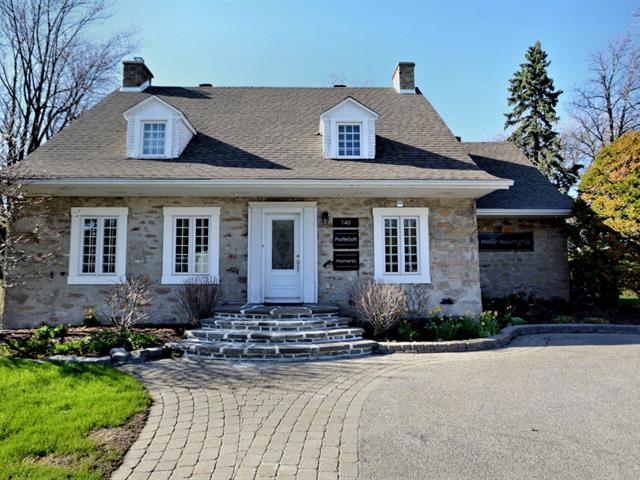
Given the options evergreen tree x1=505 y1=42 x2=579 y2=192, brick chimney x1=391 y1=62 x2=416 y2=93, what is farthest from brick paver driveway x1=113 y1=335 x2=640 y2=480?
evergreen tree x1=505 y1=42 x2=579 y2=192

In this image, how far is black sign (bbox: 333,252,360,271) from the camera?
9852mm

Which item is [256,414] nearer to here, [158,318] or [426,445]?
[426,445]

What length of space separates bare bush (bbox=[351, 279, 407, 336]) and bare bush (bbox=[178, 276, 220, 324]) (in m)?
3.22

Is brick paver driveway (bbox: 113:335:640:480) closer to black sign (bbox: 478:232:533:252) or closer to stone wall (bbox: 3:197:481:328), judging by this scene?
stone wall (bbox: 3:197:481:328)

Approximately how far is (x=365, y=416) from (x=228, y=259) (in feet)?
20.6

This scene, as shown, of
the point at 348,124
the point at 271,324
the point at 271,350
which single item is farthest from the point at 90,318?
the point at 348,124

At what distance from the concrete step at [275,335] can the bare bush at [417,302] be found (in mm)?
2060

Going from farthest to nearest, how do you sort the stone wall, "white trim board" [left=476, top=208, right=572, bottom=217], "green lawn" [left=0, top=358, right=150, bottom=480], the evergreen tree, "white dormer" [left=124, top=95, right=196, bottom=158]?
1. the evergreen tree
2. "white trim board" [left=476, top=208, right=572, bottom=217]
3. "white dormer" [left=124, top=95, right=196, bottom=158]
4. the stone wall
5. "green lawn" [left=0, top=358, right=150, bottom=480]

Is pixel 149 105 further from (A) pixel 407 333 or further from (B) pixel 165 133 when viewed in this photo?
(A) pixel 407 333

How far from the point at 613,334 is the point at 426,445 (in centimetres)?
793

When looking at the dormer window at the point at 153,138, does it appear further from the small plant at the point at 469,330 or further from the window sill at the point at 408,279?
the small plant at the point at 469,330

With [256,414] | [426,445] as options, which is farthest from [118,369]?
[426,445]

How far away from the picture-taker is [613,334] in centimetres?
914

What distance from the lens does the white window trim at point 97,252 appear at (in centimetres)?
950
